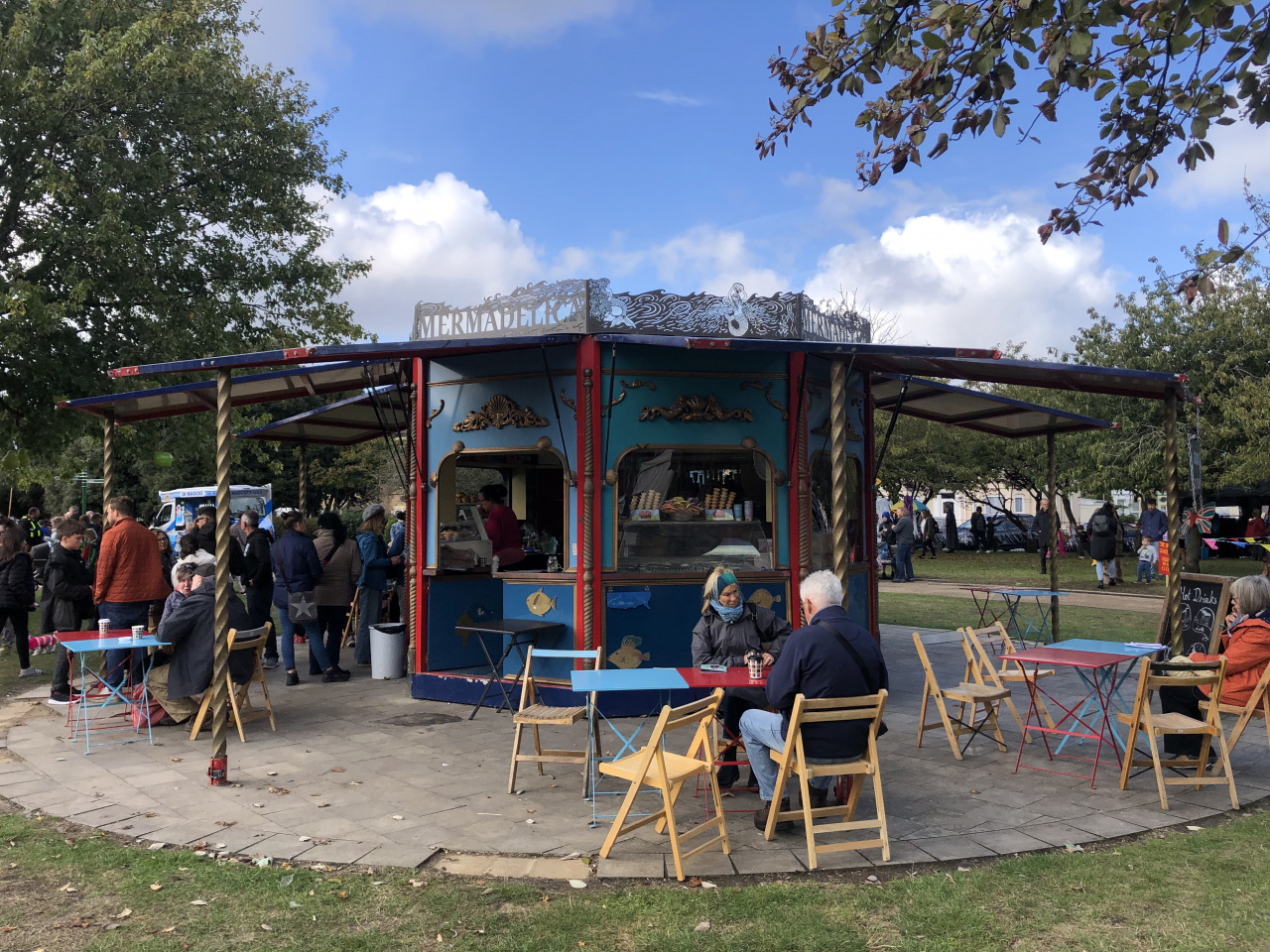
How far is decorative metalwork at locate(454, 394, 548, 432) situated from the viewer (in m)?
7.84

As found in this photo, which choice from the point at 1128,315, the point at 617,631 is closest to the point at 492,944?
the point at 617,631

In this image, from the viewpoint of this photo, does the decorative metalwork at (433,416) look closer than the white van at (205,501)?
Yes

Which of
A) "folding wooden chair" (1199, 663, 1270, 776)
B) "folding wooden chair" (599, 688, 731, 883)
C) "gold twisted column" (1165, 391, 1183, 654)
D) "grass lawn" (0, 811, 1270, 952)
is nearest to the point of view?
"grass lawn" (0, 811, 1270, 952)

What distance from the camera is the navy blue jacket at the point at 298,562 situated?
8.81 m

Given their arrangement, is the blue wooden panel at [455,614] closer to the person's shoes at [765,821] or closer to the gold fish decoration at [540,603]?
the gold fish decoration at [540,603]

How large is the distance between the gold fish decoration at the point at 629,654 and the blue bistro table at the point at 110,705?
Result: 335cm

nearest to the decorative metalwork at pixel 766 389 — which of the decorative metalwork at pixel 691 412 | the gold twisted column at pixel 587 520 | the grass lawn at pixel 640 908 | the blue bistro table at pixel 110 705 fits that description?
the decorative metalwork at pixel 691 412

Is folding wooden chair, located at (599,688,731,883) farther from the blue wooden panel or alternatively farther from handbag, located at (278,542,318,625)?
handbag, located at (278,542,318,625)

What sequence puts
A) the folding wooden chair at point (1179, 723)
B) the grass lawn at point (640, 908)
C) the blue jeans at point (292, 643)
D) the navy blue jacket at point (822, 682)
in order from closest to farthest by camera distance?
the grass lawn at point (640, 908) → the navy blue jacket at point (822, 682) → the folding wooden chair at point (1179, 723) → the blue jeans at point (292, 643)

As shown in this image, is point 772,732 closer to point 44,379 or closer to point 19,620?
point 19,620

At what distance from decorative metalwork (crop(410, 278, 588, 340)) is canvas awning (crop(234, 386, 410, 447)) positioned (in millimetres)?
1144

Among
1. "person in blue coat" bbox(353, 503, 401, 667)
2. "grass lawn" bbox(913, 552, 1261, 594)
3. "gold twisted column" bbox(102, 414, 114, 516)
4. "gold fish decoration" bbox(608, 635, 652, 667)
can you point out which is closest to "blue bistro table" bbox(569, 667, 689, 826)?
"gold fish decoration" bbox(608, 635, 652, 667)

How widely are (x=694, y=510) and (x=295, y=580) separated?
12.8ft

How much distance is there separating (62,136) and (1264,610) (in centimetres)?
1444
